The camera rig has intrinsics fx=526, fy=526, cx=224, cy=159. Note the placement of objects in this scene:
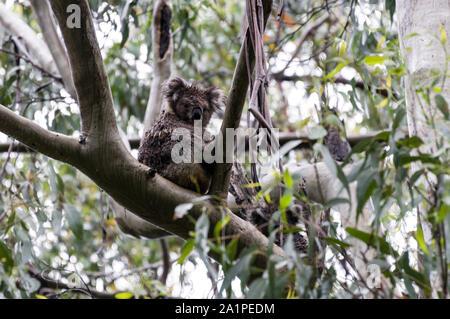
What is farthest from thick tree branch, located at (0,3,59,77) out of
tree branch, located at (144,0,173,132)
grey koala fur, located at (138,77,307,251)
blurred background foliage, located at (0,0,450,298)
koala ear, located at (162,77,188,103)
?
grey koala fur, located at (138,77,307,251)

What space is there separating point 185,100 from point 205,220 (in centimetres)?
213

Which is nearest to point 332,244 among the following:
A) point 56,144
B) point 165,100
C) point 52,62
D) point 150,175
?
point 150,175

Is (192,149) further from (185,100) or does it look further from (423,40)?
(423,40)

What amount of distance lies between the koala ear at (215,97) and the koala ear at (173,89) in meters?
0.21

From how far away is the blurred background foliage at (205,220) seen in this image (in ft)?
5.43

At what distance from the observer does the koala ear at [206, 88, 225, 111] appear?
384cm

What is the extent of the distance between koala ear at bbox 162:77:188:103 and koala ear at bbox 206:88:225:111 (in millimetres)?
215

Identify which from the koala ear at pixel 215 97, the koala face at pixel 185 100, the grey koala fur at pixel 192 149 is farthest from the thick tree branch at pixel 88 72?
the koala ear at pixel 215 97

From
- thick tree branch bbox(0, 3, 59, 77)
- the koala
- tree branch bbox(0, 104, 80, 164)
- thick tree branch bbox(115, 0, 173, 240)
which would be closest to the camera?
tree branch bbox(0, 104, 80, 164)

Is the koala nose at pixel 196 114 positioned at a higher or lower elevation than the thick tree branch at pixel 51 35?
lower

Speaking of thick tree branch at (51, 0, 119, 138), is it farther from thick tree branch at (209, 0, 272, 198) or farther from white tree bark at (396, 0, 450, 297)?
white tree bark at (396, 0, 450, 297)

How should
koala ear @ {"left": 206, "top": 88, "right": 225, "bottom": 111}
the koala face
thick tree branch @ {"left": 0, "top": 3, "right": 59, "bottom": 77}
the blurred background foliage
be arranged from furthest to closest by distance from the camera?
thick tree branch @ {"left": 0, "top": 3, "right": 59, "bottom": 77} < koala ear @ {"left": 206, "top": 88, "right": 225, "bottom": 111} < the koala face < the blurred background foliage

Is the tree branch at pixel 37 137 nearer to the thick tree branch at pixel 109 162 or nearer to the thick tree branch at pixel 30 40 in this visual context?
the thick tree branch at pixel 109 162
